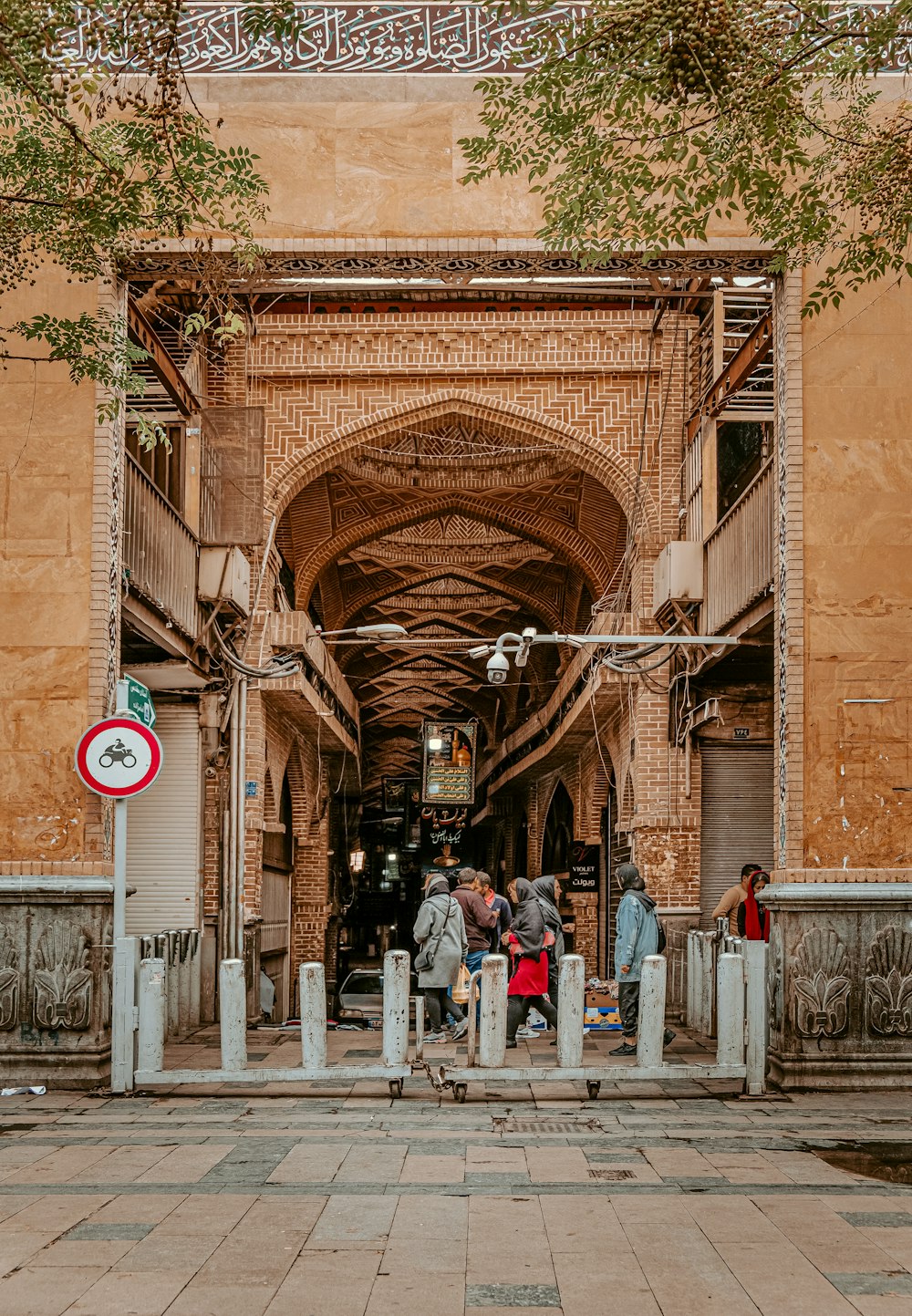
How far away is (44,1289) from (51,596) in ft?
19.5

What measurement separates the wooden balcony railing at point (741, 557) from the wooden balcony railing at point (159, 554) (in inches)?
189

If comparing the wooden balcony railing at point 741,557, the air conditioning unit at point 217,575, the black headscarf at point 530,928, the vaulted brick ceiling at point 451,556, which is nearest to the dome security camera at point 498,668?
the vaulted brick ceiling at point 451,556

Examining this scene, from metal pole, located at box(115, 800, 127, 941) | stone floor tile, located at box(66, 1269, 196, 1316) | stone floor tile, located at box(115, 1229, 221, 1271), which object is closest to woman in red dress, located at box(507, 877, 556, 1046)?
metal pole, located at box(115, 800, 127, 941)

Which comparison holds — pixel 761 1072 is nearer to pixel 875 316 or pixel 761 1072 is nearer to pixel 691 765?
pixel 875 316

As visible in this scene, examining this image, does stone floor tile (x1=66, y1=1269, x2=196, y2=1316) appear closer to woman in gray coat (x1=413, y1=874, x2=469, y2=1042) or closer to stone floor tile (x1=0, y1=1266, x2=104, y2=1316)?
stone floor tile (x1=0, y1=1266, x2=104, y2=1316)

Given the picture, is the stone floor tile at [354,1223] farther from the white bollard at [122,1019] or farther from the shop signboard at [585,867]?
the shop signboard at [585,867]

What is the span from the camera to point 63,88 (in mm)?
6898

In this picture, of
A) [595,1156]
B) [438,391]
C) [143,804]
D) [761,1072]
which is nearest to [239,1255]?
[595,1156]

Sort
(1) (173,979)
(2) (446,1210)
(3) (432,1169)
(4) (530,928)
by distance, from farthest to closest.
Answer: (1) (173,979)
(4) (530,928)
(3) (432,1169)
(2) (446,1210)

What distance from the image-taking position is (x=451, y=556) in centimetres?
2634

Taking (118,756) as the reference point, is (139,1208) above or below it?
below

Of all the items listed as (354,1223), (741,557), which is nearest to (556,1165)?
(354,1223)

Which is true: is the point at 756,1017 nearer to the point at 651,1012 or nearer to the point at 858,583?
the point at 651,1012

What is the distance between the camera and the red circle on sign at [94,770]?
9.56 metres
